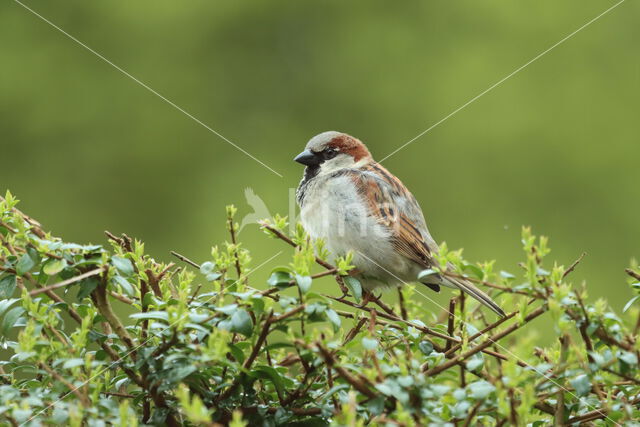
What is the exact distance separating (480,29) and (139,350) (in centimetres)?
558

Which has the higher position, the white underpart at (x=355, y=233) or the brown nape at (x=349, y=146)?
the brown nape at (x=349, y=146)

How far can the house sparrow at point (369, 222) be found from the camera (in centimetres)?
319

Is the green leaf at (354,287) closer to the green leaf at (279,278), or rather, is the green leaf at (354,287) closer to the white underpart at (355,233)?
the green leaf at (279,278)

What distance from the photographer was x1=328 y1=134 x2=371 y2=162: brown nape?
11.9ft

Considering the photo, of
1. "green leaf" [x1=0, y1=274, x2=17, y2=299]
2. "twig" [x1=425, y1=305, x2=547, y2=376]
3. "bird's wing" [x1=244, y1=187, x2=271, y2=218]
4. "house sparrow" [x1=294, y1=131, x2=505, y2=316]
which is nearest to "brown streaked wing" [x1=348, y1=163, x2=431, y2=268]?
"house sparrow" [x1=294, y1=131, x2=505, y2=316]

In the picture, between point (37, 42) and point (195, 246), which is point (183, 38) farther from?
point (195, 246)

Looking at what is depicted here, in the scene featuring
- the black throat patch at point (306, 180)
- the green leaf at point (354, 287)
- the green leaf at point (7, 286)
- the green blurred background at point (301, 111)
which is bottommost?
the green leaf at point (7, 286)

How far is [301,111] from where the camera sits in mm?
6621

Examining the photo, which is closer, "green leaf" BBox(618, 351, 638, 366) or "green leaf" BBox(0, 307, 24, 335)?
"green leaf" BBox(618, 351, 638, 366)

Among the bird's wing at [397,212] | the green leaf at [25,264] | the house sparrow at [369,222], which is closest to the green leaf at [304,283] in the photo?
the green leaf at [25,264]

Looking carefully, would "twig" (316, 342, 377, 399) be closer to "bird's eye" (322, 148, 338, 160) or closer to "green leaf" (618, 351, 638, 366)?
"green leaf" (618, 351, 638, 366)

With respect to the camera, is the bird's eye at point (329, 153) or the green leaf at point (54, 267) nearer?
the green leaf at point (54, 267)

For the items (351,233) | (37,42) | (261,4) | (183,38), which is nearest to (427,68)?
(261,4)

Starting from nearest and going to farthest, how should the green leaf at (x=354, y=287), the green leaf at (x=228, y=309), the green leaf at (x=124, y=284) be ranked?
the green leaf at (x=228, y=309) → the green leaf at (x=124, y=284) → the green leaf at (x=354, y=287)
